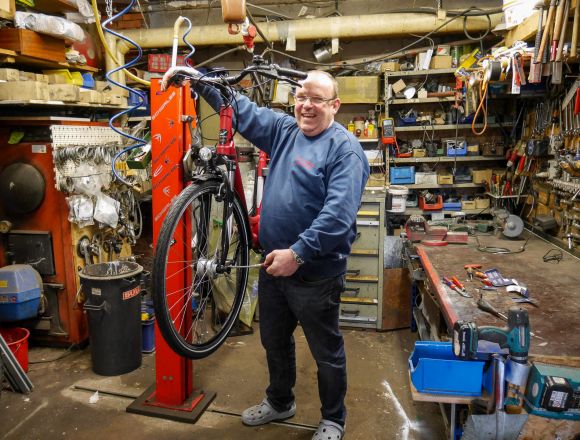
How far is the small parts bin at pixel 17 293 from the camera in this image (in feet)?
9.53

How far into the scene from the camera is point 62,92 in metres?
2.94

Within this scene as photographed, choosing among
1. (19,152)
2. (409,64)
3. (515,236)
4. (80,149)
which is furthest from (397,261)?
(19,152)

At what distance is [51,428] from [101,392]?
37cm

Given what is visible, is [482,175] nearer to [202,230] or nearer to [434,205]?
[434,205]

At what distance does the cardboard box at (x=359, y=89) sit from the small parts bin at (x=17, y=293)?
3.18m

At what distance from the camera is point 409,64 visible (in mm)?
4586

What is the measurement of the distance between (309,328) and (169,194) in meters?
0.95

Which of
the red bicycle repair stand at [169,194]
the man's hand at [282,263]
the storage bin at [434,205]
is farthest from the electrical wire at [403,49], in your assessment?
the man's hand at [282,263]

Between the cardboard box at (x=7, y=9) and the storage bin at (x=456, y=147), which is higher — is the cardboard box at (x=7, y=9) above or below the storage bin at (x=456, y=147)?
above

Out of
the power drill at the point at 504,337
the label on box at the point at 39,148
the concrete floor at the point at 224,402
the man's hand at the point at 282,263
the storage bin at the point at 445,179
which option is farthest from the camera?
the storage bin at the point at 445,179

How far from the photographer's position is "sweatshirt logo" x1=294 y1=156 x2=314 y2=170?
188 cm

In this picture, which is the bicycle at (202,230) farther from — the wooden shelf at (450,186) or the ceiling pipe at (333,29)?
the wooden shelf at (450,186)

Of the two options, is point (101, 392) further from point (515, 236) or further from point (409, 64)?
point (409, 64)

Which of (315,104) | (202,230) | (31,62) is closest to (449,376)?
(315,104)
